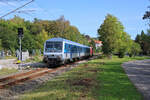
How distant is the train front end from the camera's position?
18.8 m

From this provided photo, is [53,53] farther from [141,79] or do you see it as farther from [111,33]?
[111,33]

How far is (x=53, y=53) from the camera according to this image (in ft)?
62.6

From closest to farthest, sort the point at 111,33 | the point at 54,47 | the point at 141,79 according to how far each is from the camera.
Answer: the point at 141,79
the point at 54,47
the point at 111,33

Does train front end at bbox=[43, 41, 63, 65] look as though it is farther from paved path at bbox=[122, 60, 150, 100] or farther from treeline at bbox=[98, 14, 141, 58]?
treeline at bbox=[98, 14, 141, 58]

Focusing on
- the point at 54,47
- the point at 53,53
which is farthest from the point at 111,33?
the point at 53,53

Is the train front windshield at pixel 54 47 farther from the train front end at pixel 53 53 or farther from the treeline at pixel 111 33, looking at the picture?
the treeline at pixel 111 33

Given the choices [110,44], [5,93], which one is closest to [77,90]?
[5,93]

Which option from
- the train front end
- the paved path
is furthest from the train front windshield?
the paved path

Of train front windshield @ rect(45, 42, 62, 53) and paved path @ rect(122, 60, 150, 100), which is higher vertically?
train front windshield @ rect(45, 42, 62, 53)

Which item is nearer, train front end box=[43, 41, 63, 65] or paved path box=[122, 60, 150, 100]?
paved path box=[122, 60, 150, 100]

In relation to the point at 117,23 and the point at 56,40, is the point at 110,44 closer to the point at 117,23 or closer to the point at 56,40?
the point at 117,23

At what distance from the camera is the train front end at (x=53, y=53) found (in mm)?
18781

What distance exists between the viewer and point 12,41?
163 ft

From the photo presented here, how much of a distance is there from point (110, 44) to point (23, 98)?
28991 millimetres
